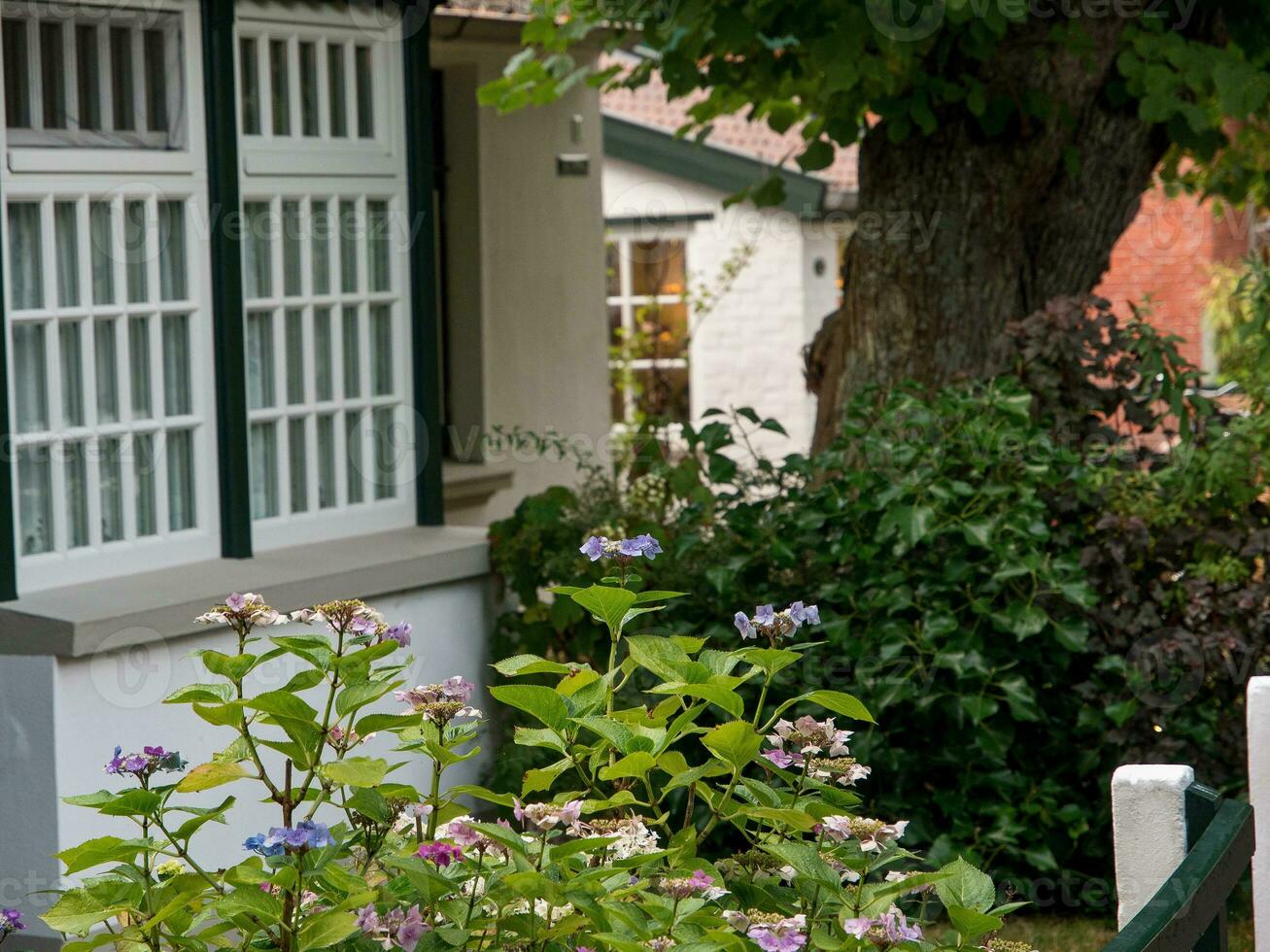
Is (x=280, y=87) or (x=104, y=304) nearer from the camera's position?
(x=104, y=304)

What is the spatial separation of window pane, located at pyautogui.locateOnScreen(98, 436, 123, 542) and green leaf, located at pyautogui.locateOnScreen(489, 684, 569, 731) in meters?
3.38

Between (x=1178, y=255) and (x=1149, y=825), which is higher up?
(x=1178, y=255)

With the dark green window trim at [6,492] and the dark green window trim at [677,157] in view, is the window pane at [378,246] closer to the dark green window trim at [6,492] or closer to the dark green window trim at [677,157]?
the dark green window trim at [6,492]

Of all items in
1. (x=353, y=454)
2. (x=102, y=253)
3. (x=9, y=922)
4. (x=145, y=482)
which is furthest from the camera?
(x=353, y=454)

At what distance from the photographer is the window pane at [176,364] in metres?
5.53

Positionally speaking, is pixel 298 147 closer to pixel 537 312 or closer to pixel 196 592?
pixel 196 592

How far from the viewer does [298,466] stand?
605 centimetres

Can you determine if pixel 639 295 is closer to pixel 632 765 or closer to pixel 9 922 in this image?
pixel 9 922

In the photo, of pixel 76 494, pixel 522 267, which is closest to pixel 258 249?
pixel 76 494

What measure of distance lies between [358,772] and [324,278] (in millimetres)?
4212

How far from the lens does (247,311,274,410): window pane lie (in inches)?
230

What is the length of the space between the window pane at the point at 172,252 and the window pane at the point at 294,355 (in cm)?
54

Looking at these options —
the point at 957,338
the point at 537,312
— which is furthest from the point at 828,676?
the point at 537,312

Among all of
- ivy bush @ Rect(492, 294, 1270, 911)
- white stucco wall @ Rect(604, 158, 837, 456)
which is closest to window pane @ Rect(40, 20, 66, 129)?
ivy bush @ Rect(492, 294, 1270, 911)
